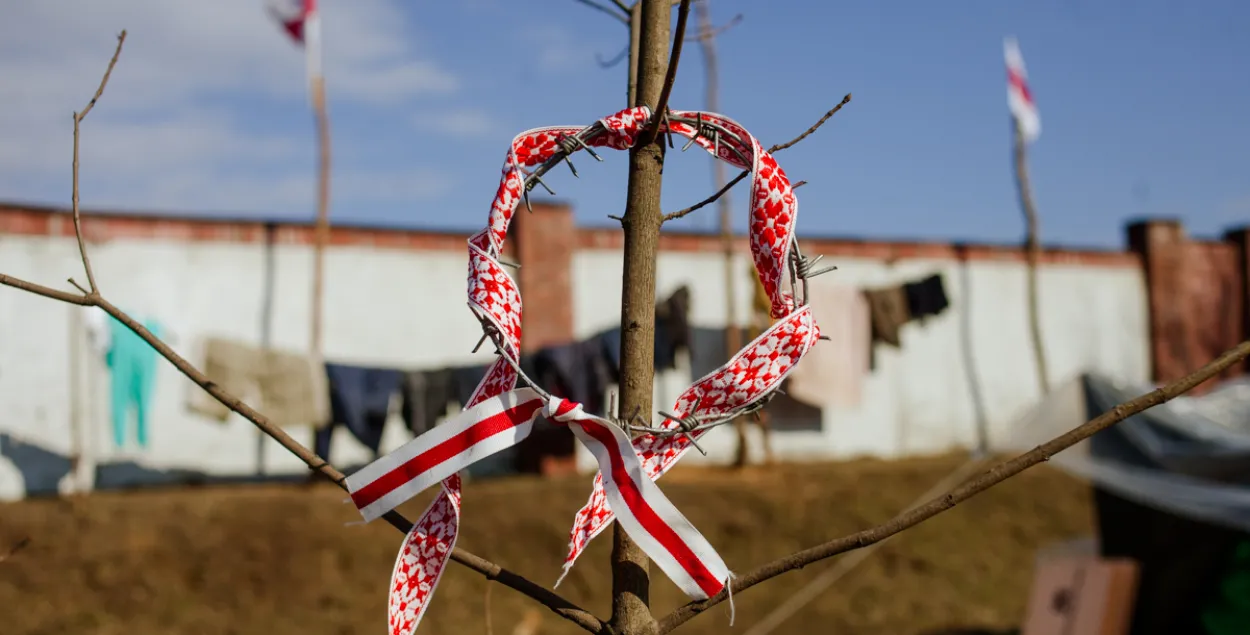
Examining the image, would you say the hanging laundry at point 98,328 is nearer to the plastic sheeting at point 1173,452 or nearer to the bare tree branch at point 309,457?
the plastic sheeting at point 1173,452

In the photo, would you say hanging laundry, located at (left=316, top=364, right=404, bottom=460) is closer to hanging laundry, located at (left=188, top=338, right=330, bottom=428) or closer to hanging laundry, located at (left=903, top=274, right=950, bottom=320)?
hanging laundry, located at (left=188, top=338, right=330, bottom=428)

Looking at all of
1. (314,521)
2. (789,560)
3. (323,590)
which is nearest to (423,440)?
(789,560)

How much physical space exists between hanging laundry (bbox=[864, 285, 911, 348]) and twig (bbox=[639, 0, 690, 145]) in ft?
37.3

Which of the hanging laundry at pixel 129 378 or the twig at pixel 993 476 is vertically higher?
the twig at pixel 993 476

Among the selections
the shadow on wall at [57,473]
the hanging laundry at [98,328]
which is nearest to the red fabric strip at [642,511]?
the hanging laundry at [98,328]

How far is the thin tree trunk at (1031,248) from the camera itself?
48.0ft

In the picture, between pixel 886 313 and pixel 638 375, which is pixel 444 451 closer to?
pixel 638 375

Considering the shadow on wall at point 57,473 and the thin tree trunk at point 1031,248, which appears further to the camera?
the thin tree trunk at point 1031,248

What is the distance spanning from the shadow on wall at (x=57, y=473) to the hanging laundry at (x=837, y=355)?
6137 millimetres

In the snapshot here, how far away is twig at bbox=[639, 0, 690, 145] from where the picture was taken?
46.8 inches

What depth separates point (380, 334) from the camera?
38.2ft

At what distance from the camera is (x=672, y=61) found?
51.6 inches

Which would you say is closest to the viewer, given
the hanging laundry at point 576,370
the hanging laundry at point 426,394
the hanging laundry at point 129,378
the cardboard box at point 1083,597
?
the cardboard box at point 1083,597

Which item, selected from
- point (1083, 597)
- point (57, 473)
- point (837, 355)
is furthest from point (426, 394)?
point (1083, 597)
